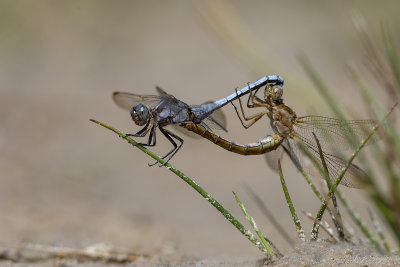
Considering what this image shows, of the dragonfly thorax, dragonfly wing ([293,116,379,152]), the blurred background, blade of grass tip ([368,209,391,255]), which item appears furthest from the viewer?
the blurred background

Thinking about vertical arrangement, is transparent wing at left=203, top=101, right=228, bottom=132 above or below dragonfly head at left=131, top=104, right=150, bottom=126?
below

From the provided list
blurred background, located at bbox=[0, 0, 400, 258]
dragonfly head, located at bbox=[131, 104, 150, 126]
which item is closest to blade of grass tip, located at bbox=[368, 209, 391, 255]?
blurred background, located at bbox=[0, 0, 400, 258]

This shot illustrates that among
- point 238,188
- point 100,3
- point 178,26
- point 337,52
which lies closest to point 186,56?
point 178,26

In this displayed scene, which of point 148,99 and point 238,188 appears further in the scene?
point 238,188

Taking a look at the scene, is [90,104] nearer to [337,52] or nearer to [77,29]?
[77,29]

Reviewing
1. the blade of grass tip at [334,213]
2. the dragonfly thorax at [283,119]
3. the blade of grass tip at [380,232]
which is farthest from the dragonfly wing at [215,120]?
the blade of grass tip at [380,232]

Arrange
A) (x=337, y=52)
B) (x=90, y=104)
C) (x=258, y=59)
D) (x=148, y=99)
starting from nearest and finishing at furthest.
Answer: (x=148, y=99), (x=258, y=59), (x=90, y=104), (x=337, y=52)

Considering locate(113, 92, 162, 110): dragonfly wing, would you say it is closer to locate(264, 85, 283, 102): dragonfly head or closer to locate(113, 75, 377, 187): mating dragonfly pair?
locate(113, 75, 377, 187): mating dragonfly pair

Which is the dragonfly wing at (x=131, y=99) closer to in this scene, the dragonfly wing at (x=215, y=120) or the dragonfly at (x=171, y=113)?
the dragonfly at (x=171, y=113)
